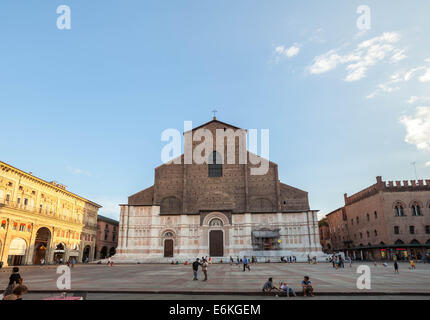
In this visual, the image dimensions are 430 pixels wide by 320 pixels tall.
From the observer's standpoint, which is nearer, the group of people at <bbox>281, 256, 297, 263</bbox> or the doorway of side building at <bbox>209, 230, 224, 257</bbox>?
the group of people at <bbox>281, 256, 297, 263</bbox>

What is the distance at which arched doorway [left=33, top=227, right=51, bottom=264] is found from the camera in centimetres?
3988

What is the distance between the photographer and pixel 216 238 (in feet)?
139

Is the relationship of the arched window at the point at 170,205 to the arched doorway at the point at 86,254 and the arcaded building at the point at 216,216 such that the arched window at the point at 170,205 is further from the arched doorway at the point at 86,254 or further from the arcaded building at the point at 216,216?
the arched doorway at the point at 86,254

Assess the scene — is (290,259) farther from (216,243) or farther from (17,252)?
(17,252)

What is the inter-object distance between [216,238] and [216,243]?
0.69 m

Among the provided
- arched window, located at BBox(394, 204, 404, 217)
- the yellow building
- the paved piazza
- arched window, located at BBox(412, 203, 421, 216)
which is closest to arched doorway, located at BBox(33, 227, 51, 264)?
the yellow building

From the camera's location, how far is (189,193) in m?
44.7

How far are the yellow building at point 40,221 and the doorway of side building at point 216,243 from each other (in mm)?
21678

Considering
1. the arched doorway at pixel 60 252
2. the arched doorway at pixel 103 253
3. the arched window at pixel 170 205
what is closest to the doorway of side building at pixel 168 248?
the arched window at pixel 170 205

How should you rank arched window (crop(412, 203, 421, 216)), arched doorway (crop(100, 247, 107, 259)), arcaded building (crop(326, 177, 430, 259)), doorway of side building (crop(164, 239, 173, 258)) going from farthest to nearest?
arched doorway (crop(100, 247, 107, 259))
arched window (crop(412, 203, 421, 216))
doorway of side building (crop(164, 239, 173, 258))
arcaded building (crop(326, 177, 430, 259))

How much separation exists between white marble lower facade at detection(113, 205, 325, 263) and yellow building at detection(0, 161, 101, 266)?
29.9ft

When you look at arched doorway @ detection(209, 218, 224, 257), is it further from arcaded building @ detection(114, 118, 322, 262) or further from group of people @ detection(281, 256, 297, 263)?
group of people @ detection(281, 256, 297, 263)
